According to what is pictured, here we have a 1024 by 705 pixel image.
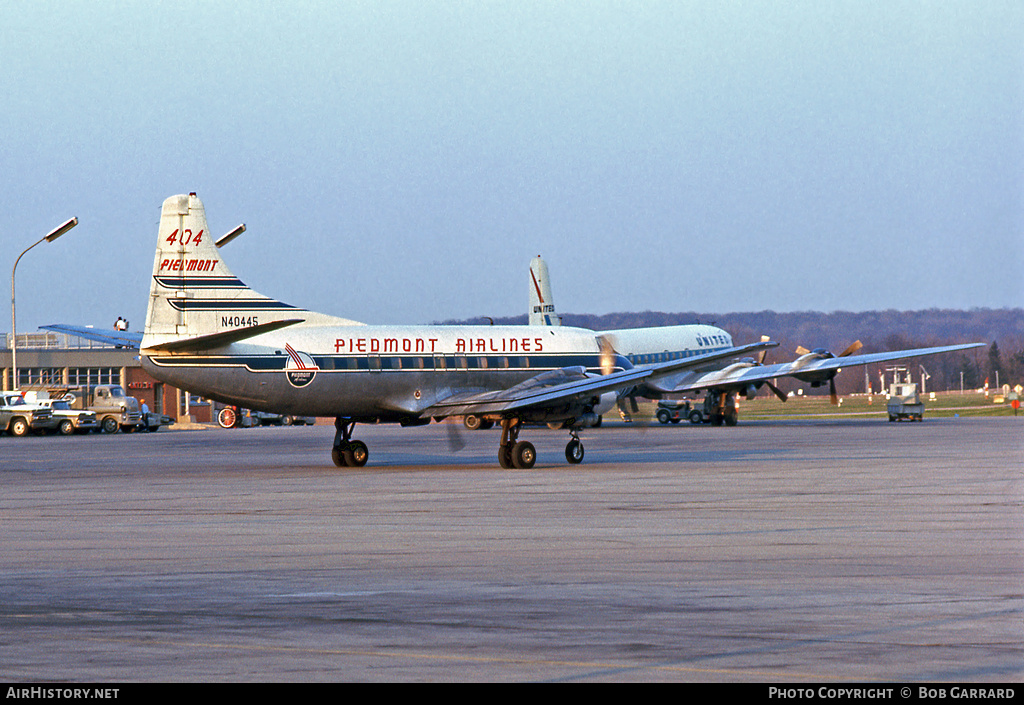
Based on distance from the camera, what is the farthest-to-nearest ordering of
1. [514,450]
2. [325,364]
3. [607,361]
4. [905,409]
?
[905,409], [607,361], [325,364], [514,450]

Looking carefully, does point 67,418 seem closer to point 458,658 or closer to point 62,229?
point 62,229

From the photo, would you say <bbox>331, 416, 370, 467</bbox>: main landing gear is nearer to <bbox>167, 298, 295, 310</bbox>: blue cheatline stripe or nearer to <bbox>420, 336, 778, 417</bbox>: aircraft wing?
<bbox>420, 336, 778, 417</bbox>: aircraft wing

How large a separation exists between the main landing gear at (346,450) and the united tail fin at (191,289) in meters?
3.07

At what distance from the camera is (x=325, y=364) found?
31.1 meters

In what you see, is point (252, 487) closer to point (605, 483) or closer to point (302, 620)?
point (605, 483)

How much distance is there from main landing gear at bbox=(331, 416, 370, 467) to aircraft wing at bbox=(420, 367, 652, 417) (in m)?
2.31

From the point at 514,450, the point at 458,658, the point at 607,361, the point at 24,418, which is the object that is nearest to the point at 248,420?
the point at 24,418

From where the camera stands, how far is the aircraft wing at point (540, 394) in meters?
29.6

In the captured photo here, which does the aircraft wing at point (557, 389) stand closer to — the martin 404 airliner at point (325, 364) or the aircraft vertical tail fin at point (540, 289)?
the martin 404 airliner at point (325, 364)

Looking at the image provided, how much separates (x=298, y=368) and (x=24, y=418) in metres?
39.5

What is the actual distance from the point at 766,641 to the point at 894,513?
10346 millimetres

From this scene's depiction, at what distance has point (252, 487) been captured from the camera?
25.2 m

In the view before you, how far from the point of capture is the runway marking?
7863 mm

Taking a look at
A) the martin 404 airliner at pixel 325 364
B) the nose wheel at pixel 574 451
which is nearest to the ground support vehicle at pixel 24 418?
the martin 404 airliner at pixel 325 364
